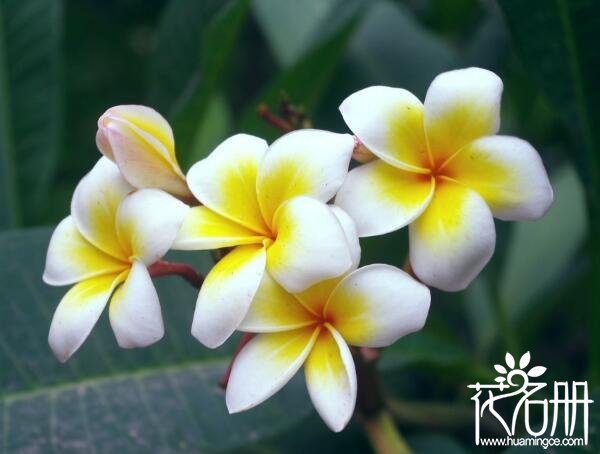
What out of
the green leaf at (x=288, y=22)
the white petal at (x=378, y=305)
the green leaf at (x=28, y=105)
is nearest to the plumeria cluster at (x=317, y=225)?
the white petal at (x=378, y=305)

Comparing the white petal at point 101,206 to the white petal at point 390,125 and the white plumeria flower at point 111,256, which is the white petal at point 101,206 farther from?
the white petal at point 390,125

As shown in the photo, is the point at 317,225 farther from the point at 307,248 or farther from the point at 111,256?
the point at 111,256

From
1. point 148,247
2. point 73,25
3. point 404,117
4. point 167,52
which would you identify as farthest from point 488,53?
point 73,25

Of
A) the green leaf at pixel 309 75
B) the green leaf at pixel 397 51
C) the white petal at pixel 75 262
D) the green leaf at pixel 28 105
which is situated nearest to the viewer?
the white petal at pixel 75 262

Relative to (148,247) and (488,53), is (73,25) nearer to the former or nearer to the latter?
(488,53)

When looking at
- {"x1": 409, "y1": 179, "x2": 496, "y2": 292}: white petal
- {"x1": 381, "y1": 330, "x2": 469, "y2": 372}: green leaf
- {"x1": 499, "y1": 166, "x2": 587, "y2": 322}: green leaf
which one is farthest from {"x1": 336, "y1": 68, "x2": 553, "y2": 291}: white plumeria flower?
{"x1": 499, "y1": 166, "x2": 587, "y2": 322}: green leaf

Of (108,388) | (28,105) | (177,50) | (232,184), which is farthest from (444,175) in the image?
(28,105)

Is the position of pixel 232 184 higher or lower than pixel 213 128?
higher

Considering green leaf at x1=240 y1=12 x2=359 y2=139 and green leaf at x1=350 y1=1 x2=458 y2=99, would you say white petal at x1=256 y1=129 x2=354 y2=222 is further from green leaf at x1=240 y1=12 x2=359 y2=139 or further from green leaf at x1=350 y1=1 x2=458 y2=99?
green leaf at x1=350 y1=1 x2=458 y2=99
